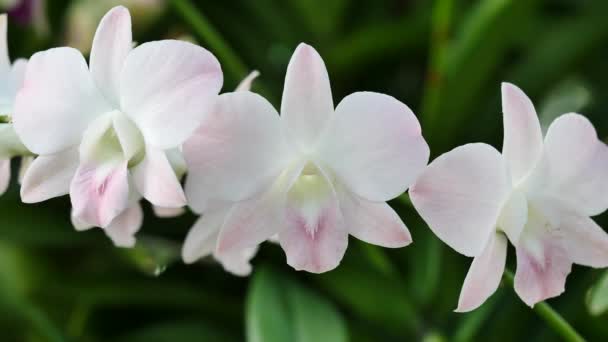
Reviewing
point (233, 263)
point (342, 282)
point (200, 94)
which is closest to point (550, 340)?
point (342, 282)

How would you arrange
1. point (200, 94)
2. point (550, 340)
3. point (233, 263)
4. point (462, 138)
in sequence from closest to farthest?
point (200, 94)
point (233, 263)
point (550, 340)
point (462, 138)

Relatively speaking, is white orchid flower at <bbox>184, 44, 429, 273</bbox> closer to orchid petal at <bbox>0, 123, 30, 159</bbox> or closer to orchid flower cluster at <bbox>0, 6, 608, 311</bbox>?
orchid flower cluster at <bbox>0, 6, 608, 311</bbox>

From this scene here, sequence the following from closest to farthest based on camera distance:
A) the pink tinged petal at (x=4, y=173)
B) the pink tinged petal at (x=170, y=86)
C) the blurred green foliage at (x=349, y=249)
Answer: the pink tinged petal at (x=170, y=86), the pink tinged petal at (x=4, y=173), the blurred green foliage at (x=349, y=249)

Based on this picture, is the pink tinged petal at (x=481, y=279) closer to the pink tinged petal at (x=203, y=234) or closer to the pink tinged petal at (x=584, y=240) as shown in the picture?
the pink tinged petal at (x=584, y=240)

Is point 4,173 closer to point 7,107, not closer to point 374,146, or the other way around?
point 7,107

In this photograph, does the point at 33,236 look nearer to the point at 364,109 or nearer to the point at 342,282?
the point at 342,282

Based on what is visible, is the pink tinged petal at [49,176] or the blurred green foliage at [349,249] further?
the blurred green foliage at [349,249]

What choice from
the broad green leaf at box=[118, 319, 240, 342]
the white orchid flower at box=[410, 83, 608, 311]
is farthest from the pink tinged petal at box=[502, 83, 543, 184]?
the broad green leaf at box=[118, 319, 240, 342]

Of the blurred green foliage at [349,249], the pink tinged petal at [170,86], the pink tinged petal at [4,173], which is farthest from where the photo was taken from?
the blurred green foliage at [349,249]

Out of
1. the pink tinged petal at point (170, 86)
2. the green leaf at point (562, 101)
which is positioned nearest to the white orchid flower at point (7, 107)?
the pink tinged petal at point (170, 86)
